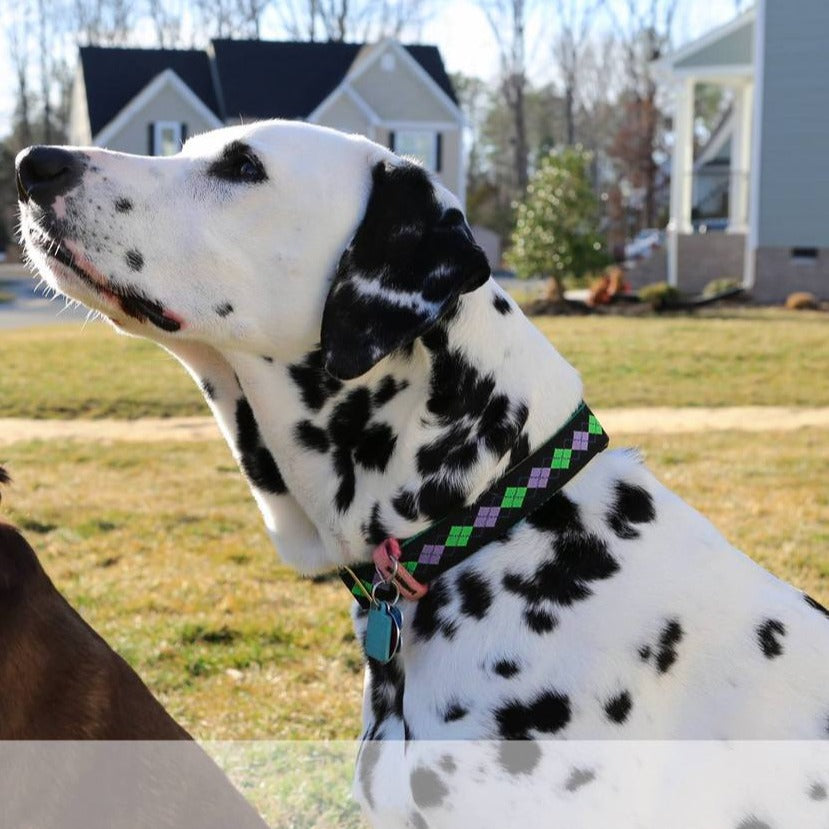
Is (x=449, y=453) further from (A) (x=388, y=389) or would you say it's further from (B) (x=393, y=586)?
(B) (x=393, y=586)

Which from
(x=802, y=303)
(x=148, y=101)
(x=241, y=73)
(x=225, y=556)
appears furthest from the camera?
(x=241, y=73)

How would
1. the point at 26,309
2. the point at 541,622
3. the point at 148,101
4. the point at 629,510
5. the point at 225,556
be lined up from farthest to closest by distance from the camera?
the point at 148,101
the point at 26,309
the point at 225,556
the point at 629,510
the point at 541,622

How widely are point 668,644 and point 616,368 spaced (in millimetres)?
11920

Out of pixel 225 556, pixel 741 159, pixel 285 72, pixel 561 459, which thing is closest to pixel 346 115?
pixel 285 72

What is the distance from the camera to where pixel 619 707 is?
7.91 feet

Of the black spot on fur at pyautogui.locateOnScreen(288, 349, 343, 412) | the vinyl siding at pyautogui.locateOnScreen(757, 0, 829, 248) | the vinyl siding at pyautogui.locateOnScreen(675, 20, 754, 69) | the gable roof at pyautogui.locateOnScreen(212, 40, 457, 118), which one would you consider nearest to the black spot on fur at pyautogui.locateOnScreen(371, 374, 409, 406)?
the black spot on fur at pyautogui.locateOnScreen(288, 349, 343, 412)

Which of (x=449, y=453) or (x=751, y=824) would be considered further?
(x=449, y=453)

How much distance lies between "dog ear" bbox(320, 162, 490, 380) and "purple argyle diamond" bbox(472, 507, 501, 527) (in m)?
0.41

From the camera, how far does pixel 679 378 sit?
13.6m

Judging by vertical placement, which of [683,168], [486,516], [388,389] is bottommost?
[486,516]

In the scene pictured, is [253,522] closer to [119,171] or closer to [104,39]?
[119,171]

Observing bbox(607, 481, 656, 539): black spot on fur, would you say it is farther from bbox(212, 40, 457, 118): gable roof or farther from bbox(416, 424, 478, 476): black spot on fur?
bbox(212, 40, 457, 118): gable roof

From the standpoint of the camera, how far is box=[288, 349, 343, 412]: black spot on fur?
9.05ft

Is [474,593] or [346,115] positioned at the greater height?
[346,115]
